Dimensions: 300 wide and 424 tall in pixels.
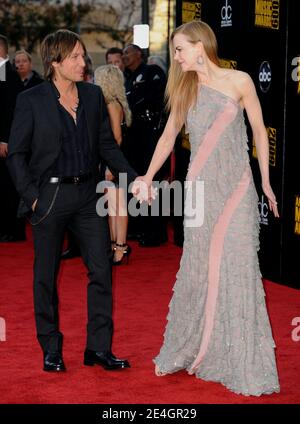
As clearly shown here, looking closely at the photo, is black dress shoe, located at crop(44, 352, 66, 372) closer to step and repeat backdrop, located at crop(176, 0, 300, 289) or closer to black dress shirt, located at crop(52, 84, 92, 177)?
black dress shirt, located at crop(52, 84, 92, 177)

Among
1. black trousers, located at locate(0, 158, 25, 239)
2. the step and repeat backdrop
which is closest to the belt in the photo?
the step and repeat backdrop

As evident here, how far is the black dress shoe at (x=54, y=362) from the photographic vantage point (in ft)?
19.2

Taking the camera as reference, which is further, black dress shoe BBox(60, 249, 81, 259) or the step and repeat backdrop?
black dress shoe BBox(60, 249, 81, 259)

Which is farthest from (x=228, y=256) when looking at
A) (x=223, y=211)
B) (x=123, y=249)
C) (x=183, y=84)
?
(x=123, y=249)

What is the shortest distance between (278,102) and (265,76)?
12.7 inches

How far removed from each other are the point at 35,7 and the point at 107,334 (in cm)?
3576

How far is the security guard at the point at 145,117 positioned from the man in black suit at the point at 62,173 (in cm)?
476

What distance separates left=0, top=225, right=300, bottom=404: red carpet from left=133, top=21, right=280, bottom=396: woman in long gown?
0.19 metres

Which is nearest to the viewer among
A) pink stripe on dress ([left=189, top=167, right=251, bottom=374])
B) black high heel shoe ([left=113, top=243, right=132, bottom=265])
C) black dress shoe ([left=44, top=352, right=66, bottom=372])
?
pink stripe on dress ([left=189, top=167, right=251, bottom=374])

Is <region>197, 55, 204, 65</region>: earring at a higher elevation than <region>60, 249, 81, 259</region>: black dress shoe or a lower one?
higher

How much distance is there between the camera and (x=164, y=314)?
7480 millimetres

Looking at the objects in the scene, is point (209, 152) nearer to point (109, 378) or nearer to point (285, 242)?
point (109, 378)

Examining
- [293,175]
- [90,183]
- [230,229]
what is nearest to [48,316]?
[90,183]

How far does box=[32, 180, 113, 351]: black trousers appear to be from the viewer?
5656mm
